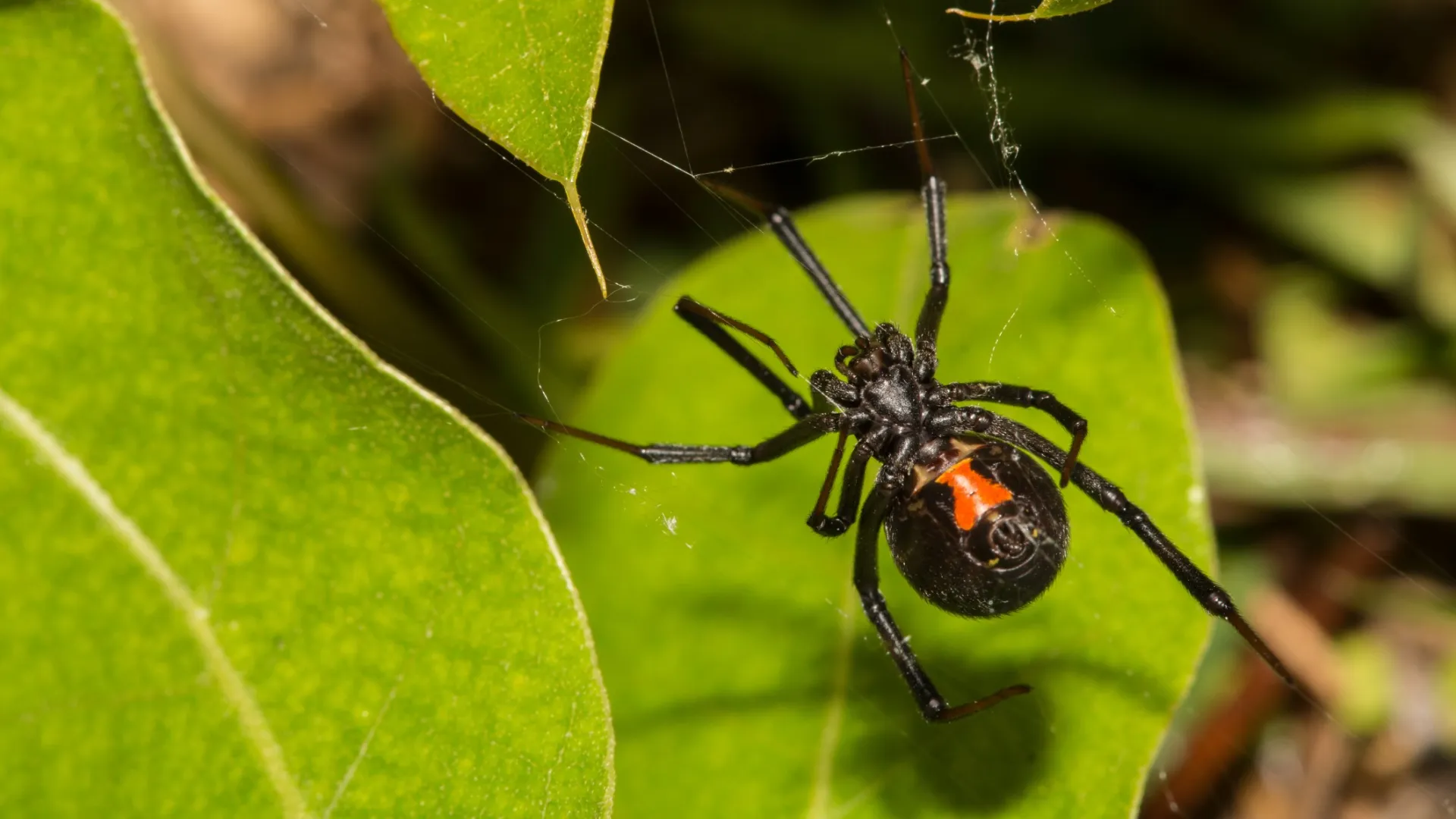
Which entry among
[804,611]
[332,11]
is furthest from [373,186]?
[804,611]

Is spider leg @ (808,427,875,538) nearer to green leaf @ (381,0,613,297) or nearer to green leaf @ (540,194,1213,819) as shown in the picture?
green leaf @ (540,194,1213,819)

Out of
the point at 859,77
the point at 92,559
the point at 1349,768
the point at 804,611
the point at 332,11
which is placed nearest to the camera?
the point at 92,559

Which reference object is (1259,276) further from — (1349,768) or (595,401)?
(595,401)

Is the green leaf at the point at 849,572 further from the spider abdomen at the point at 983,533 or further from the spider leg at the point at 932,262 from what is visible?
the spider abdomen at the point at 983,533

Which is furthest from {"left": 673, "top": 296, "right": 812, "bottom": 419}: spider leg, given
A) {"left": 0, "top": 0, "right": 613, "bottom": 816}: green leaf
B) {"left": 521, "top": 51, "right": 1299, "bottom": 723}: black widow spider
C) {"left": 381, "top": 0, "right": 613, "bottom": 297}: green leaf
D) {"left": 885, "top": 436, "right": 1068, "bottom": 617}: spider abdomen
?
{"left": 381, "top": 0, "right": 613, "bottom": 297}: green leaf

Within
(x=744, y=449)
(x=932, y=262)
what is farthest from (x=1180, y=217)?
(x=744, y=449)

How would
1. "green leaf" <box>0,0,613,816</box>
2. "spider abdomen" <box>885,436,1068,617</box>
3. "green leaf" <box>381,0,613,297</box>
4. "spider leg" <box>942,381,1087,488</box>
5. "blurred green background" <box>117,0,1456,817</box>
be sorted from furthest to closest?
"blurred green background" <box>117,0,1456,817</box> < "spider leg" <box>942,381,1087,488</box> < "spider abdomen" <box>885,436,1068,617</box> < "green leaf" <box>0,0,613,816</box> < "green leaf" <box>381,0,613,297</box>
